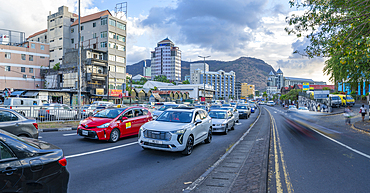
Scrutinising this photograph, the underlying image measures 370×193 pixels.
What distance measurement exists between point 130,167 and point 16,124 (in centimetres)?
434

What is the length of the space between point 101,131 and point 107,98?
43.4 metres

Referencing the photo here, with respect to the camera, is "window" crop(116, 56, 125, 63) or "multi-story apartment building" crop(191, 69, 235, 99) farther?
"multi-story apartment building" crop(191, 69, 235, 99)

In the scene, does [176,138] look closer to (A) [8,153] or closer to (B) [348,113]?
(A) [8,153]

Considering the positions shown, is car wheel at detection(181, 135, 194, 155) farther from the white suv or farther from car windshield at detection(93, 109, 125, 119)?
car windshield at detection(93, 109, 125, 119)

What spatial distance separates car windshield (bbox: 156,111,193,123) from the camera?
9012mm

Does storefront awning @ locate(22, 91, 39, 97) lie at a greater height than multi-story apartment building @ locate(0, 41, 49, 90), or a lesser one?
lesser

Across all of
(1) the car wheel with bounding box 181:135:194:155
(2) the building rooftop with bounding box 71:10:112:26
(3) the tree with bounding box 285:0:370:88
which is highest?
(2) the building rooftop with bounding box 71:10:112:26

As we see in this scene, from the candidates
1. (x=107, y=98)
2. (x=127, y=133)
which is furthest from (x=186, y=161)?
(x=107, y=98)

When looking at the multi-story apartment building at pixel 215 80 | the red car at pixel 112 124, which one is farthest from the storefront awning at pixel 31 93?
the multi-story apartment building at pixel 215 80

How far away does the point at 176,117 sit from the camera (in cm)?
916

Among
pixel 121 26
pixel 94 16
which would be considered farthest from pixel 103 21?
pixel 94 16

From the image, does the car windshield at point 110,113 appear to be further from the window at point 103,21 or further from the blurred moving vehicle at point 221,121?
the window at point 103,21

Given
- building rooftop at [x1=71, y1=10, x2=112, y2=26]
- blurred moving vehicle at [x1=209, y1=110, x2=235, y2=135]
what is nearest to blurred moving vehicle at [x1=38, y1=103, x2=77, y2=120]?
blurred moving vehicle at [x1=209, y1=110, x2=235, y2=135]

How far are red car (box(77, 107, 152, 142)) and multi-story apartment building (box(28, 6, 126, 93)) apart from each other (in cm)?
4858
